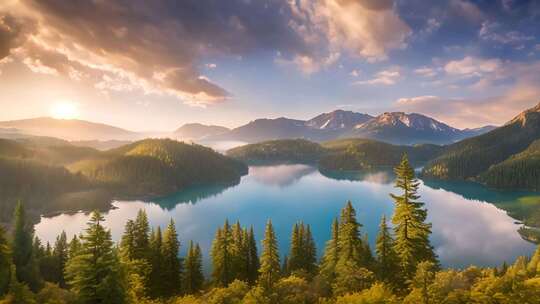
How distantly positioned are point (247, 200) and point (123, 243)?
468ft

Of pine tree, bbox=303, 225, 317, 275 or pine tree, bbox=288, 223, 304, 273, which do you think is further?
pine tree, bbox=303, 225, 317, 275

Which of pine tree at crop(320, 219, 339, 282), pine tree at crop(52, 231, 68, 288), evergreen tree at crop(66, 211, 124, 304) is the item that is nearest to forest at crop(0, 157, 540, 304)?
evergreen tree at crop(66, 211, 124, 304)

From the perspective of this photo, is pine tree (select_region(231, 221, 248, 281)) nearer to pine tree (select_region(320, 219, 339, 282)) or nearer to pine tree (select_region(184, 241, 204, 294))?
pine tree (select_region(184, 241, 204, 294))

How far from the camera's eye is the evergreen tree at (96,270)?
1959 cm

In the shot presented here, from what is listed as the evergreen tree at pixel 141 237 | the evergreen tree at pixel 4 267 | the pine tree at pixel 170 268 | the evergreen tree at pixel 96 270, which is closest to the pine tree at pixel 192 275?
the pine tree at pixel 170 268

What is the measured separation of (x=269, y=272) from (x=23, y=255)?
128ft

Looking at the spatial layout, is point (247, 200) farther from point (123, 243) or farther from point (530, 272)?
point (530, 272)

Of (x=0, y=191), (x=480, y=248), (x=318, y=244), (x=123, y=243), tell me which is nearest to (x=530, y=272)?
(x=123, y=243)

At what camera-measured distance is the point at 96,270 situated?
1984 cm

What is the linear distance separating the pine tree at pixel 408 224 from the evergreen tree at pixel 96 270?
24.6 metres

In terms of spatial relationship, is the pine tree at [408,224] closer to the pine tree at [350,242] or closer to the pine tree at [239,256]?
the pine tree at [350,242]

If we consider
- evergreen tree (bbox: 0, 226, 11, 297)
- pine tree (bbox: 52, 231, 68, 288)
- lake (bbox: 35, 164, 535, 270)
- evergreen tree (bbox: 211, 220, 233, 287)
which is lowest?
lake (bbox: 35, 164, 535, 270)

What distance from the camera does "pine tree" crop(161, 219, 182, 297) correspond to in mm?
53375

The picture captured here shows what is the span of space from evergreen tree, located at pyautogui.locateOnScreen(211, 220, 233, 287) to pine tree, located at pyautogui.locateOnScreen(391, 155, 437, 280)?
31.9m
